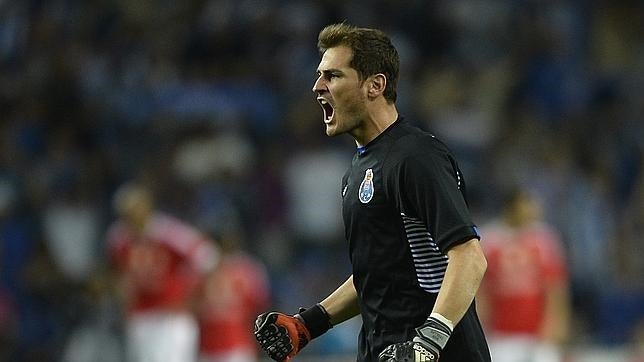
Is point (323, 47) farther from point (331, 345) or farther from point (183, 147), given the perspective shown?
point (183, 147)

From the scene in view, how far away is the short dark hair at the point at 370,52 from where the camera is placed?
4.79 metres

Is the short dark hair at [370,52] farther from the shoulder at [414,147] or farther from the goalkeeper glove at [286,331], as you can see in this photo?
the goalkeeper glove at [286,331]

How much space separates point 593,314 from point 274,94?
358cm

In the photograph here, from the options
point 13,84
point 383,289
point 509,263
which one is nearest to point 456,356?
point 383,289

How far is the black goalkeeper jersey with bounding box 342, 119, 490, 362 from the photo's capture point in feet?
14.7

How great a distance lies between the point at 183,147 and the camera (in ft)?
42.8

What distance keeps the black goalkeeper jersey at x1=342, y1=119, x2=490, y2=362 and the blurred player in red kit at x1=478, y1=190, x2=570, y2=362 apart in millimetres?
6392

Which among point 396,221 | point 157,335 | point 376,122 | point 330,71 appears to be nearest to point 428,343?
point 396,221

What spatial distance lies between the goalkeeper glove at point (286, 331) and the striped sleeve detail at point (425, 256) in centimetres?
67

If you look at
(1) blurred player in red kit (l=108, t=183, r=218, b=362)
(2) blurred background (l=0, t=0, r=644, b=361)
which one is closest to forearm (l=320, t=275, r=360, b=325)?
(1) blurred player in red kit (l=108, t=183, r=218, b=362)

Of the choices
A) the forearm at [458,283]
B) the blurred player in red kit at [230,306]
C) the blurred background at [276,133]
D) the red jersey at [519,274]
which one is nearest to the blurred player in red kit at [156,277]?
the blurred player in red kit at [230,306]

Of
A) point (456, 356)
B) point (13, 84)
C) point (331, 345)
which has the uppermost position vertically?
point (13, 84)

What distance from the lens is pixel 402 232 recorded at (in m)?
4.65

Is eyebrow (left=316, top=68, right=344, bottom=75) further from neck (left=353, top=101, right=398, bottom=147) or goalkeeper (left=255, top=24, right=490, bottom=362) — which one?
neck (left=353, top=101, right=398, bottom=147)
